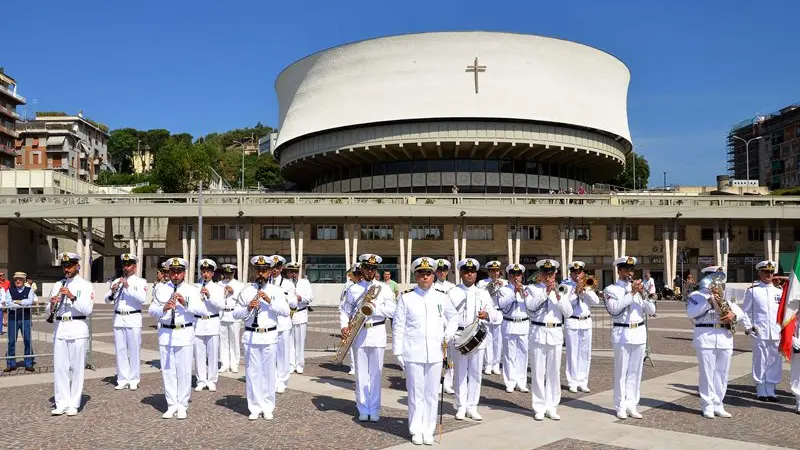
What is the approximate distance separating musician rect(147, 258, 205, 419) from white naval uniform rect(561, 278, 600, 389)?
671 centimetres

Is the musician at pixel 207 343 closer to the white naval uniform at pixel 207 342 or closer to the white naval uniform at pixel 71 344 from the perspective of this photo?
the white naval uniform at pixel 207 342

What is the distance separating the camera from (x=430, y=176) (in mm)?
60406

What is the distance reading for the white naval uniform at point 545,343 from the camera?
10.6 m

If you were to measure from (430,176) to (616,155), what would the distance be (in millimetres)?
17760

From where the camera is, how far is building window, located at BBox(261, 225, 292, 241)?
5050 cm

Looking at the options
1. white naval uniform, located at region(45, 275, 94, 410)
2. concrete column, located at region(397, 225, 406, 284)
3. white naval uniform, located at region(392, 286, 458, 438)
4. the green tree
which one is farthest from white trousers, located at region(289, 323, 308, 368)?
the green tree

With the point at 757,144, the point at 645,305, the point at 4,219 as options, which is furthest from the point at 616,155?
the point at 757,144

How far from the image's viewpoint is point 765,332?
12.6 metres

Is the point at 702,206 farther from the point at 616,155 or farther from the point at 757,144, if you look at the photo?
the point at 757,144

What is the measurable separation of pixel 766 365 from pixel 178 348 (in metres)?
9.97

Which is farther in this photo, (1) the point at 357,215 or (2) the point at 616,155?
(2) the point at 616,155

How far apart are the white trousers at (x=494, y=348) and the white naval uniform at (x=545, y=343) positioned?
4.00m

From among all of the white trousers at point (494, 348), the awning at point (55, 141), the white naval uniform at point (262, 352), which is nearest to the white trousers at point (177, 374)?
the white naval uniform at point (262, 352)

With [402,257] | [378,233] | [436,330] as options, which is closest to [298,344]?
[436,330]
